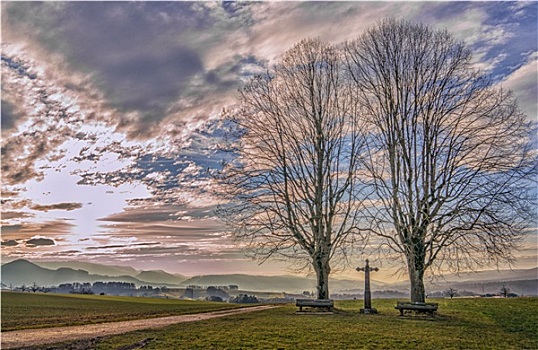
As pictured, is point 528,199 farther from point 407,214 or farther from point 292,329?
point 292,329

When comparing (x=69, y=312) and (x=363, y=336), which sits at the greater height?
(x=363, y=336)

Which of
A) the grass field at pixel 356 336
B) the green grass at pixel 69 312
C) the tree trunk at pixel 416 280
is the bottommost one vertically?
the green grass at pixel 69 312

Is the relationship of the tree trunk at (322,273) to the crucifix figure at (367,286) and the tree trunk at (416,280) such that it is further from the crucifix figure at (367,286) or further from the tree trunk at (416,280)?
the tree trunk at (416,280)

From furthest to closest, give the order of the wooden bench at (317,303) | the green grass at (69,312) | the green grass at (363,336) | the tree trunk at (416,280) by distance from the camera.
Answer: the tree trunk at (416,280) → the wooden bench at (317,303) → the green grass at (69,312) → the green grass at (363,336)

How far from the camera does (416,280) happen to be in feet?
89.7

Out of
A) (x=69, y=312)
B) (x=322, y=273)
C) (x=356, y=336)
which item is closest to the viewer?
(x=356, y=336)

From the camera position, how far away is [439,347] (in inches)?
535

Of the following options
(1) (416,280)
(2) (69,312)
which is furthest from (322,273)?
(2) (69,312)

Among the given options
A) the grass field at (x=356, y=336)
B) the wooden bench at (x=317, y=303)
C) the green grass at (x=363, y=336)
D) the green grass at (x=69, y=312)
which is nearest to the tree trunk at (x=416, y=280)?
the green grass at (x=363, y=336)

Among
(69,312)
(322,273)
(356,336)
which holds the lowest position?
(69,312)

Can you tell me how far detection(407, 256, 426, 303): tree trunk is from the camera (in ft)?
89.1

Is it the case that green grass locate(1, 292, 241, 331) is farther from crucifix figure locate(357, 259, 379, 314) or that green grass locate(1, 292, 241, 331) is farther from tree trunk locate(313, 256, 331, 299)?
crucifix figure locate(357, 259, 379, 314)

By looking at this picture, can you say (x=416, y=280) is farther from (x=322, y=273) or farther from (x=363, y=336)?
(x=363, y=336)

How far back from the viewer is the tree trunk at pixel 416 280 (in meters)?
27.2
